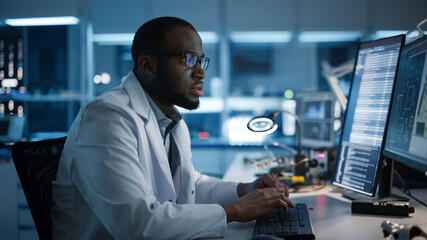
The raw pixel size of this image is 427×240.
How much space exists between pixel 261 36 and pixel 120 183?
3.74m

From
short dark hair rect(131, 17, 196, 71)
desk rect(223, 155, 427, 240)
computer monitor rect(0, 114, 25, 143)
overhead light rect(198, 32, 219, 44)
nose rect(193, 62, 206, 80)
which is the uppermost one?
overhead light rect(198, 32, 219, 44)

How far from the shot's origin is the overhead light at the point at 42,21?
4129 mm

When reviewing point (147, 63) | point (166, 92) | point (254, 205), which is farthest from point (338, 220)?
point (147, 63)

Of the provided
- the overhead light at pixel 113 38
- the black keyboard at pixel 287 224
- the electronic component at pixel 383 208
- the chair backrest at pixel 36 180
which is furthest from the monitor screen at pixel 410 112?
the overhead light at pixel 113 38

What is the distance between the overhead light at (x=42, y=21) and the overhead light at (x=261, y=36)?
1.87 metres

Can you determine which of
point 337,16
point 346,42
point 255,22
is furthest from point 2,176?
point 346,42

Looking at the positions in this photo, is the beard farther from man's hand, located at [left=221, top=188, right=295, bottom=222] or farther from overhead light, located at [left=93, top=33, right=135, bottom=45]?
overhead light, located at [left=93, top=33, right=135, bottom=45]

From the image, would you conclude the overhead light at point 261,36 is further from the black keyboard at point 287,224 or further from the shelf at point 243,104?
the black keyboard at point 287,224

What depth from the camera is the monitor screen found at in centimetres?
87

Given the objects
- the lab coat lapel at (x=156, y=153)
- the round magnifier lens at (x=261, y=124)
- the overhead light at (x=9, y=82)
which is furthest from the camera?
the overhead light at (x=9, y=82)

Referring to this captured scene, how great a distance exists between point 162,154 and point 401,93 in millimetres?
736

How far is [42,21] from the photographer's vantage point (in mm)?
4191

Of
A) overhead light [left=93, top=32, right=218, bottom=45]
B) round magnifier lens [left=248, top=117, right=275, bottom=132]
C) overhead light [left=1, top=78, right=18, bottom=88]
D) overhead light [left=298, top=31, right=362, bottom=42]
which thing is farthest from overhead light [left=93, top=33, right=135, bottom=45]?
round magnifier lens [left=248, top=117, right=275, bottom=132]

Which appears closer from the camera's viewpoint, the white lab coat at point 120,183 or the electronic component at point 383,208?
the white lab coat at point 120,183
